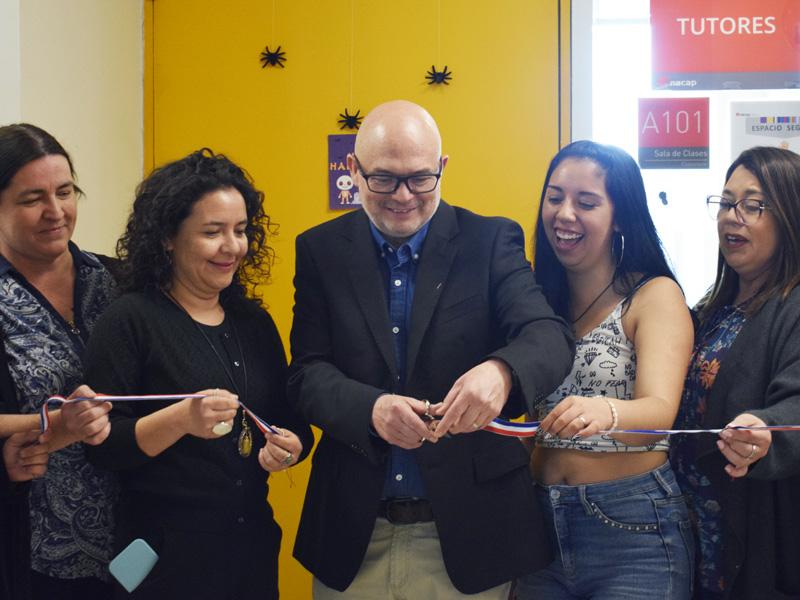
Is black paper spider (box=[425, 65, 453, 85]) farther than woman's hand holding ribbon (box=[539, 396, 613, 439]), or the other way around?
black paper spider (box=[425, 65, 453, 85])

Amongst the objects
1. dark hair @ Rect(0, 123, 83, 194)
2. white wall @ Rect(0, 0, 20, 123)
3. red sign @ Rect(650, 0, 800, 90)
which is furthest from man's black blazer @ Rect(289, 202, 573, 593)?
red sign @ Rect(650, 0, 800, 90)

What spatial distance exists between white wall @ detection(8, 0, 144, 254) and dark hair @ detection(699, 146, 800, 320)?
2.29 metres

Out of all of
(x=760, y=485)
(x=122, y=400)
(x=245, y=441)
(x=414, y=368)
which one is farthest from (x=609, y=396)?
(x=122, y=400)

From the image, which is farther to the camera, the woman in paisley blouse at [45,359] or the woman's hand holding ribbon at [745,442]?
the woman in paisley blouse at [45,359]

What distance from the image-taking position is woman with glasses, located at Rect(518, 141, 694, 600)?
1.92 meters

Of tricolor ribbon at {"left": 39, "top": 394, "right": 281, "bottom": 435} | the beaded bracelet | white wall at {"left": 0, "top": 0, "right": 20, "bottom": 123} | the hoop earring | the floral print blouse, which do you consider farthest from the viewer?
white wall at {"left": 0, "top": 0, "right": 20, "bottom": 123}

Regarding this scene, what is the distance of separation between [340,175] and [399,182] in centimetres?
173

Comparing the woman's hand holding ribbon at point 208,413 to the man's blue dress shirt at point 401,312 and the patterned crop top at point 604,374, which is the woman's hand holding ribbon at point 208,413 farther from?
the patterned crop top at point 604,374

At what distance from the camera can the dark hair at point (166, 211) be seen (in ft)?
6.62

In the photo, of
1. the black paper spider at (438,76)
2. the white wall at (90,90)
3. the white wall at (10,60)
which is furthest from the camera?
the black paper spider at (438,76)

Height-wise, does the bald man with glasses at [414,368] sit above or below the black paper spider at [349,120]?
below

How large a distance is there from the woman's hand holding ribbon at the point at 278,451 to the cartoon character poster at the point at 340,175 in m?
1.85

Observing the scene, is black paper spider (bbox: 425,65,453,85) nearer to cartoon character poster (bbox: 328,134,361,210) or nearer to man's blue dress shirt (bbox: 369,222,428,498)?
cartoon character poster (bbox: 328,134,361,210)

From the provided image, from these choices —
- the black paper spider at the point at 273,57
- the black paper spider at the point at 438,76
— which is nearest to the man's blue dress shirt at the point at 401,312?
the black paper spider at the point at 438,76
